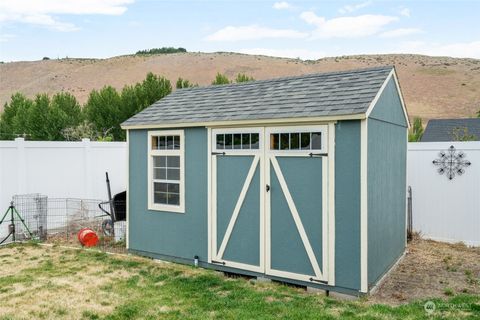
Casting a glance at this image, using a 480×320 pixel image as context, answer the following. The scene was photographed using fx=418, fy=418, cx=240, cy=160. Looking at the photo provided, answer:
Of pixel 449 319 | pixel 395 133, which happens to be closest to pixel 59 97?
pixel 395 133

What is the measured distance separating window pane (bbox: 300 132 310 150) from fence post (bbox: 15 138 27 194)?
687 cm

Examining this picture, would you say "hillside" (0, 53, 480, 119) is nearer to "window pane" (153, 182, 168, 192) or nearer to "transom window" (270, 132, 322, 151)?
"window pane" (153, 182, 168, 192)

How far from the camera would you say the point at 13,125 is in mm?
24062

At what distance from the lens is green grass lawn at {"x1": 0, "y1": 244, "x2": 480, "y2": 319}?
4.65 metres

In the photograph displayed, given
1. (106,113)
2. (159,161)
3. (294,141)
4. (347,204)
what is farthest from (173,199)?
(106,113)

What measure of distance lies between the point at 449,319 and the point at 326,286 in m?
1.58

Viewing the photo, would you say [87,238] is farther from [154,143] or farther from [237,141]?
[237,141]

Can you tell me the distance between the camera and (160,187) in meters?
7.32

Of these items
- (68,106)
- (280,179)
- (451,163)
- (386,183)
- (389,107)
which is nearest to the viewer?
(280,179)

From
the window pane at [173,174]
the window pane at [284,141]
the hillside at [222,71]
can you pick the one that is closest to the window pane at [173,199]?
the window pane at [173,174]

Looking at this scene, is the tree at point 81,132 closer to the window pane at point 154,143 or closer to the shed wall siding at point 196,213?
the shed wall siding at point 196,213

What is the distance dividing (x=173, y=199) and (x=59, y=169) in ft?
14.8

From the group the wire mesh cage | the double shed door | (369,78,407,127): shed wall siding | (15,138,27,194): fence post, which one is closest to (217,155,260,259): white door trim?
the double shed door

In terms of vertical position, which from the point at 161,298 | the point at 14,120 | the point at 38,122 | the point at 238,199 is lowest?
the point at 161,298
